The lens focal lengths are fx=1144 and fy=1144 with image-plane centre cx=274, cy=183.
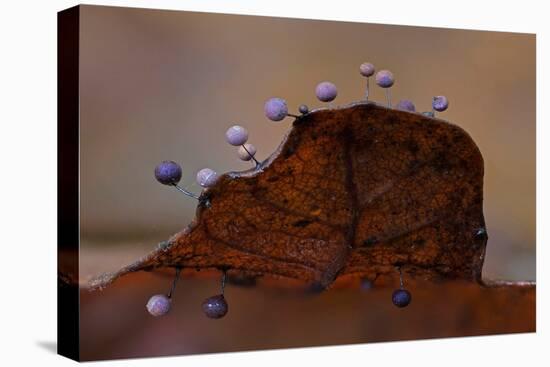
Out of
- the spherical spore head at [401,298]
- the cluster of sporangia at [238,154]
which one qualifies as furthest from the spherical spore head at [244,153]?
the spherical spore head at [401,298]

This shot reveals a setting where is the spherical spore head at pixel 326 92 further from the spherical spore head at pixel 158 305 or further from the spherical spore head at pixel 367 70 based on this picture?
the spherical spore head at pixel 158 305

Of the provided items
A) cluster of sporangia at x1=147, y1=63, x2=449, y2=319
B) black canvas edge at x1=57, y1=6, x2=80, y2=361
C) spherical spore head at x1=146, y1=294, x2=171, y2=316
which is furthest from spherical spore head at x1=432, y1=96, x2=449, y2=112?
black canvas edge at x1=57, y1=6, x2=80, y2=361

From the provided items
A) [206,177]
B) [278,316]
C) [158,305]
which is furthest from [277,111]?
[278,316]

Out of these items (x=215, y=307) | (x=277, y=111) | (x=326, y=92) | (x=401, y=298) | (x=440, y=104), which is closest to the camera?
(x=277, y=111)

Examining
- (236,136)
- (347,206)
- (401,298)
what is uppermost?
(236,136)

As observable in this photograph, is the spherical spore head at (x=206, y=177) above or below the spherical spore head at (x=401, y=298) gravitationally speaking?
above

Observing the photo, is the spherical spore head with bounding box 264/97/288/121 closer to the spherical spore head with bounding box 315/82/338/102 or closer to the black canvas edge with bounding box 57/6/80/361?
the spherical spore head with bounding box 315/82/338/102

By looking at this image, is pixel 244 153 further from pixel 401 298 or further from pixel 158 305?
pixel 401 298

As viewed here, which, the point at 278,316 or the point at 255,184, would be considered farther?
the point at 278,316

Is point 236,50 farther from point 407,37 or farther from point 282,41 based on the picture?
point 407,37
